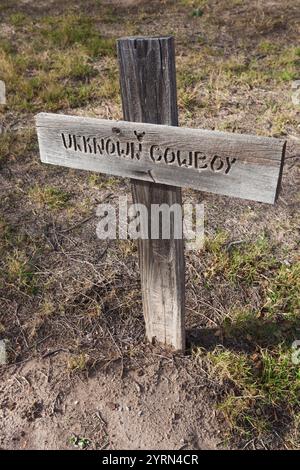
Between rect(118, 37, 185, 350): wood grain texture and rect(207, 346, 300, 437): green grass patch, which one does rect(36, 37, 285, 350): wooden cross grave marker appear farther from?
rect(207, 346, 300, 437): green grass patch

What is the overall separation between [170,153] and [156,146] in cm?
6

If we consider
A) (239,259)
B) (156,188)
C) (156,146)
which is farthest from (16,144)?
(156,146)

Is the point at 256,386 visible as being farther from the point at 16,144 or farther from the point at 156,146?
the point at 16,144

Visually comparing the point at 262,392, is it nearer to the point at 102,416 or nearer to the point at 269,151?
the point at 102,416

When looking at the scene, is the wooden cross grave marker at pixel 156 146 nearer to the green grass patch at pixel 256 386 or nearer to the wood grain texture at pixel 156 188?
the wood grain texture at pixel 156 188

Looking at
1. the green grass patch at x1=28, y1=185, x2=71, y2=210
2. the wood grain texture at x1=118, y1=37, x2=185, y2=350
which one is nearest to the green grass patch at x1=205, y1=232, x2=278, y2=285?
the wood grain texture at x1=118, y1=37, x2=185, y2=350

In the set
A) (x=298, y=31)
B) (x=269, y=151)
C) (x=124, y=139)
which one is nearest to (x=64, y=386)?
(x=124, y=139)

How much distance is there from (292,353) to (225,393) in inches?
19.9

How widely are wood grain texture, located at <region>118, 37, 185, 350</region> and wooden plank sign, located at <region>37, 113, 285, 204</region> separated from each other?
0.05m

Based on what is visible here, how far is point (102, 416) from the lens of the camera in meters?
2.30

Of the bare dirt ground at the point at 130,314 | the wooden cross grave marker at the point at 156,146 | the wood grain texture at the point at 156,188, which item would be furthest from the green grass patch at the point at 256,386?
the wooden cross grave marker at the point at 156,146

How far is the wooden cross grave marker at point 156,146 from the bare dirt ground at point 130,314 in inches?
42.1

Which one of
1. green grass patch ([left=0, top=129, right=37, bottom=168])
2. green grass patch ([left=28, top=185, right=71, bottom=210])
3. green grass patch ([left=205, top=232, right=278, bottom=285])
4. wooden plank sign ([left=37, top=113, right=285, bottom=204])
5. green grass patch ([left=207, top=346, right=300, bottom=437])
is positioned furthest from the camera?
green grass patch ([left=0, top=129, right=37, bottom=168])

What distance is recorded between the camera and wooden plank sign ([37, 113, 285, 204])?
139cm
